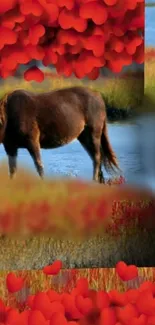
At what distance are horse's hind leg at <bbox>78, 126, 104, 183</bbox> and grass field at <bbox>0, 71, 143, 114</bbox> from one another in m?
0.10

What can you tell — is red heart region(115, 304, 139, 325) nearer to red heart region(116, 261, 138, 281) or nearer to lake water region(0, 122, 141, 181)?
red heart region(116, 261, 138, 281)

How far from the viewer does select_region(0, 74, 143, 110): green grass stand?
1.90 m

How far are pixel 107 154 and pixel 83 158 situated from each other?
7 centimetres

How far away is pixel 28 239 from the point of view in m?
1.89

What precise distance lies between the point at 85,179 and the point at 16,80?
34 cm

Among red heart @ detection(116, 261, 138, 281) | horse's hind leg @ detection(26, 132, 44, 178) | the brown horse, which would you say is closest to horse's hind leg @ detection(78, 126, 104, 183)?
the brown horse

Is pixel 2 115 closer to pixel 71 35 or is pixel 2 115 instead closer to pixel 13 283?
pixel 71 35

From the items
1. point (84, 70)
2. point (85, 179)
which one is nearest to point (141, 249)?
point (85, 179)

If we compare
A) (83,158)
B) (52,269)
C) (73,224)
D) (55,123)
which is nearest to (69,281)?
(52,269)

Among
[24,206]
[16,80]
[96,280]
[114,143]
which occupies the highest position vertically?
[16,80]

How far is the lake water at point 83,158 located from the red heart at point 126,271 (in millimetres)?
247

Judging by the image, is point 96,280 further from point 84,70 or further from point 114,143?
point 84,70

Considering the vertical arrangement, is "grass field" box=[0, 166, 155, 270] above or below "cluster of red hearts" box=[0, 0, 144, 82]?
below

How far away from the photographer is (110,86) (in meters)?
1.91
